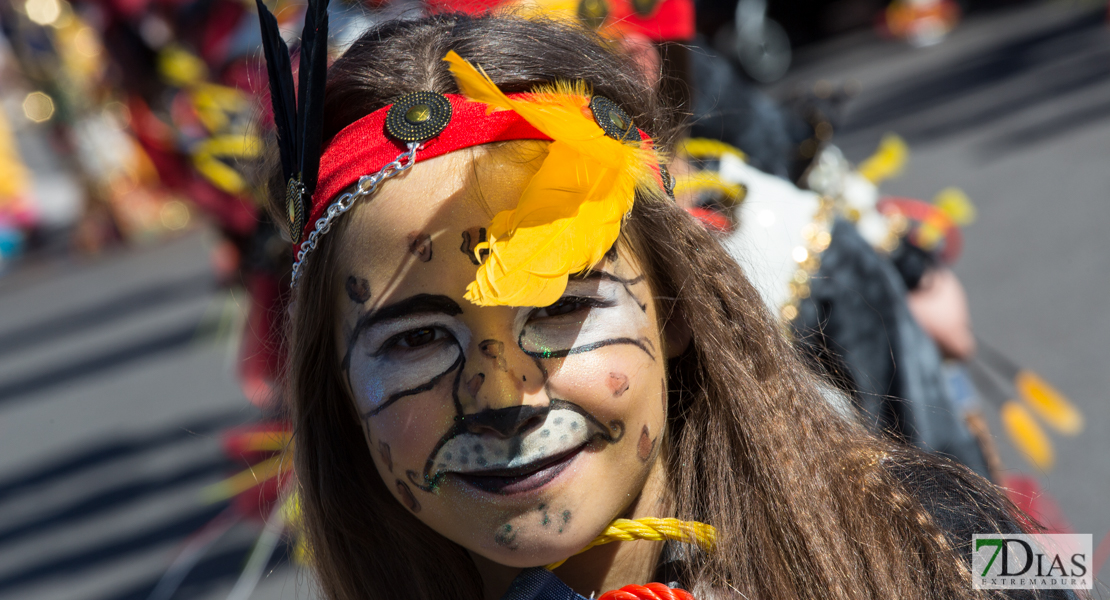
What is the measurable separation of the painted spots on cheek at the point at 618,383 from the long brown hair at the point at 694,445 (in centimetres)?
15

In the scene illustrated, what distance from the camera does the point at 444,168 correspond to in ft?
3.74

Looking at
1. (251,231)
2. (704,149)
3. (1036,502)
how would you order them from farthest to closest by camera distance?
(251,231)
(1036,502)
(704,149)

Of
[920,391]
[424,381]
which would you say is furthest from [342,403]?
[920,391]

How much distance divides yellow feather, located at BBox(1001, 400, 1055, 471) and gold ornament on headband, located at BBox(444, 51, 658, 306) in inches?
81.3

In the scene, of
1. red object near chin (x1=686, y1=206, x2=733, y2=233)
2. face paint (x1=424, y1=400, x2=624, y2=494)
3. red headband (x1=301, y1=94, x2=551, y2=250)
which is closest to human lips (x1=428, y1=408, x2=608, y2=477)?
face paint (x1=424, y1=400, x2=624, y2=494)

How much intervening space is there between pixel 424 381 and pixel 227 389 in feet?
15.2

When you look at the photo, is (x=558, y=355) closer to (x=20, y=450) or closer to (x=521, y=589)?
(x=521, y=589)

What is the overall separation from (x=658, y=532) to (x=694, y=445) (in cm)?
13

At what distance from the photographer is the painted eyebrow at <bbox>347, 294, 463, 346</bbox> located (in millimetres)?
1111

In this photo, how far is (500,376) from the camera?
3.58ft

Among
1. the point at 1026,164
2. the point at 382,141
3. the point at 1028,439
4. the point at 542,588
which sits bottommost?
the point at 542,588

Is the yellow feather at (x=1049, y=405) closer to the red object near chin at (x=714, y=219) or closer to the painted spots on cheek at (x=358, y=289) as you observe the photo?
the red object near chin at (x=714, y=219)

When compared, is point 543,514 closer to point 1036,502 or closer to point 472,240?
point 472,240

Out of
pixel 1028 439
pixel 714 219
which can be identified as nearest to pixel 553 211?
pixel 714 219
